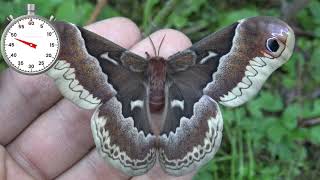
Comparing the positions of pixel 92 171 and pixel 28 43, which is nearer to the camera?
pixel 28 43

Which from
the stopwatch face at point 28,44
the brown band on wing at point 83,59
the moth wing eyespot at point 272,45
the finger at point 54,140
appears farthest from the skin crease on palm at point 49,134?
the moth wing eyespot at point 272,45

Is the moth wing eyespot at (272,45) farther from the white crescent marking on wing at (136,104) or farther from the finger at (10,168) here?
the finger at (10,168)

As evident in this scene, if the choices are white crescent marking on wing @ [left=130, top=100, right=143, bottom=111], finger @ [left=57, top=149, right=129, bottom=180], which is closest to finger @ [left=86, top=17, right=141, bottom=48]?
white crescent marking on wing @ [left=130, top=100, right=143, bottom=111]

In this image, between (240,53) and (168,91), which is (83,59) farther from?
(240,53)

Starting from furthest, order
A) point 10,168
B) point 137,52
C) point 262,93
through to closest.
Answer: point 262,93
point 137,52
point 10,168


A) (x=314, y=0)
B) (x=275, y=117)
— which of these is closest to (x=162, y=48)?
(x=275, y=117)

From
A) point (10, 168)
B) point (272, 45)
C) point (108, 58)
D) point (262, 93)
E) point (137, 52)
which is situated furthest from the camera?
point (262, 93)

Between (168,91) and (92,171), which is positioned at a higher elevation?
(168,91)

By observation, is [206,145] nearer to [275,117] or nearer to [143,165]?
[143,165]

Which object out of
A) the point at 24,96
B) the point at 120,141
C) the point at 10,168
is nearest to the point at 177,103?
the point at 120,141
